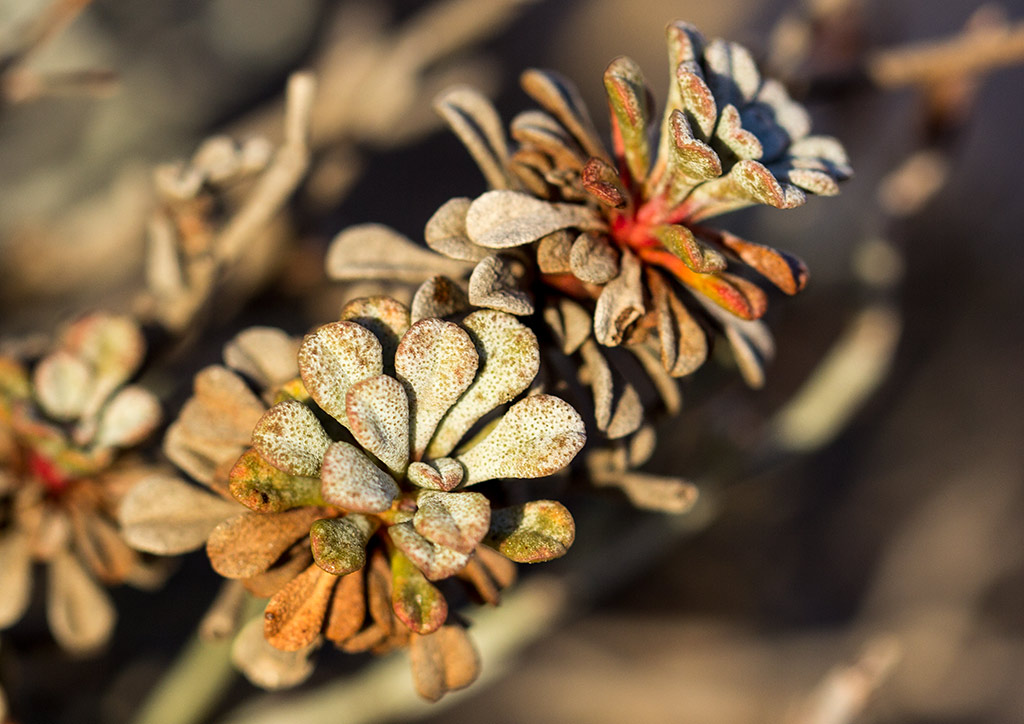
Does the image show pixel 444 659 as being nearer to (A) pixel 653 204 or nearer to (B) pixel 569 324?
(B) pixel 569 324

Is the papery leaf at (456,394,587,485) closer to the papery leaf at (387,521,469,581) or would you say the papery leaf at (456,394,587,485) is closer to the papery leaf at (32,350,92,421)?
the papery leaf at (387,521,469,581)

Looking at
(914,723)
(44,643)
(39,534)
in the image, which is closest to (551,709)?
(914,723)

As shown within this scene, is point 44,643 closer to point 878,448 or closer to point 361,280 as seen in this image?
point 361,280

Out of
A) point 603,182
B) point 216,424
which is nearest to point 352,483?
point 216,424

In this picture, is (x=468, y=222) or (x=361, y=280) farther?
(x=361, y=280)

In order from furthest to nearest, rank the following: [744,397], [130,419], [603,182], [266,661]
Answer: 1. [744,397]
2. [130,419]
3. [266,661]
4. [603,182]

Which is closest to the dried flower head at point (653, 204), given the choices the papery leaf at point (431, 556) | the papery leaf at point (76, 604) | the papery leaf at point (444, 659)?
the papery leaf at point (431, 556)
